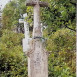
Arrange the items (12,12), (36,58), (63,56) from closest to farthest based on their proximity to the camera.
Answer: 1. (36,58)
2. (63,56)
3. (12,12)

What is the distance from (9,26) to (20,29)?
0.79 metres

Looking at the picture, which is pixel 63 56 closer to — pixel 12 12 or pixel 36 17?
pixel 36 17

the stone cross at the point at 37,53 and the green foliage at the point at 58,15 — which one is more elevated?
the green foliage at the point at 58,15

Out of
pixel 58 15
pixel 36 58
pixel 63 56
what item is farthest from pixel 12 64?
pixel 58 15

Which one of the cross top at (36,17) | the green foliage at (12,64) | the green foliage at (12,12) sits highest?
the green foliage at (12,12)

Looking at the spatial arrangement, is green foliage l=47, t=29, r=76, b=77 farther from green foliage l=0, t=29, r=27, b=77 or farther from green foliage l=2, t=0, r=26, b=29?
green foliage l=2, t=0, r=26, b=29

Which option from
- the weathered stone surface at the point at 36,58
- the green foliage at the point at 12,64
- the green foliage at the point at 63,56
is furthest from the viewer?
the green foliage at the point at 12,64

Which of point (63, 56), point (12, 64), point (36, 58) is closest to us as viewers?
point (36, 58)

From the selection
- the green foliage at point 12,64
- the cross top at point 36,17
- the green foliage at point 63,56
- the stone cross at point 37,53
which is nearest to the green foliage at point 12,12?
the green foliage at point 12,64

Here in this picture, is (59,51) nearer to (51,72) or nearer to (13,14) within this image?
(51,72)

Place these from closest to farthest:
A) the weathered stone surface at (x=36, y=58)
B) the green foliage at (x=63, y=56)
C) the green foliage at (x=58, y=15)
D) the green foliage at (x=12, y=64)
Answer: the green foliage at (x=58, y=15)
the weathered stone surface at (x=36, y=58)
the green foliage at (x=63, y=56)
the green foliage at (x=12, y=64)

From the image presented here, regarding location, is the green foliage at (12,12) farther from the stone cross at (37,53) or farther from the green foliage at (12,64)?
the stone cross at (37,53)

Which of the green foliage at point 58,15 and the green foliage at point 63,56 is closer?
the green foliage at point 58,15

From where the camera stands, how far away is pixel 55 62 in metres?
5.13
